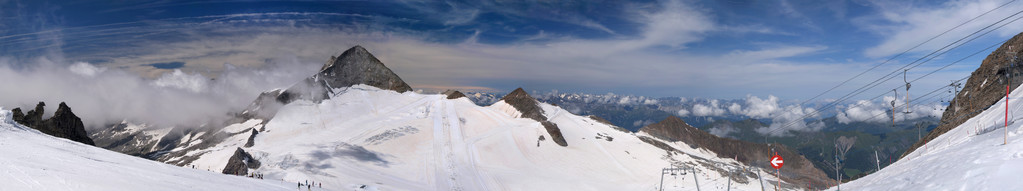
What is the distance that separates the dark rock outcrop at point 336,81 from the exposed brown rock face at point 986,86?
6274 inches

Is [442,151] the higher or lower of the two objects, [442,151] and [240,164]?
the higher

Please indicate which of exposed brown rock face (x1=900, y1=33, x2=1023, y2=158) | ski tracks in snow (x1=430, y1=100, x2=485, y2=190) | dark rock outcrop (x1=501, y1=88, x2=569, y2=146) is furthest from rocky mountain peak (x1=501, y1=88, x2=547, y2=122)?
exposed brown rock face (x1=900, y1=33, x2=1023, y2=158)

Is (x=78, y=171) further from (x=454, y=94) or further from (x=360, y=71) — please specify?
(x=360, y=71)

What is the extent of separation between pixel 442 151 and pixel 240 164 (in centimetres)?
4541

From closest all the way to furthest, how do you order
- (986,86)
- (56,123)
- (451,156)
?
(986,86)
(56,123)
(451,156)

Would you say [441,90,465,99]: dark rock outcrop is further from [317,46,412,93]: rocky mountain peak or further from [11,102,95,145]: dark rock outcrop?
[11,102,95,145]: dark rock outcrop

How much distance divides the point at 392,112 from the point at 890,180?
12899cm

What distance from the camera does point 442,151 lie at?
10769 centimetres

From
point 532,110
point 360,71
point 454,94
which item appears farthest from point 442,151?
point 360,71

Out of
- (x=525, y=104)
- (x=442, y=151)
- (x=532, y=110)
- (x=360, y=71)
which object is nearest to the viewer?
(x=442, y=151)

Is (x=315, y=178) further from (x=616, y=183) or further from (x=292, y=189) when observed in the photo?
(x=616, y=183)

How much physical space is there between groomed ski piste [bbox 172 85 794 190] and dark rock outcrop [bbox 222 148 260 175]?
198cm

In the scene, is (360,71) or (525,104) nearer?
(525,104)

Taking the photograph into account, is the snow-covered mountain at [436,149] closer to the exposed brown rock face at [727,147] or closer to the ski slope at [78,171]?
the exposed brown rock face at [727,147]
